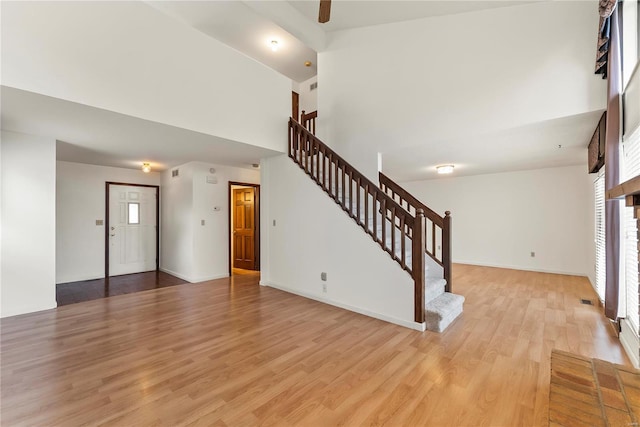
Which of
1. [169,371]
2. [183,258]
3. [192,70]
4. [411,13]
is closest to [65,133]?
[192,70]

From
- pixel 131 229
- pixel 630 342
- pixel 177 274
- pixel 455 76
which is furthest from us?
pixel 131 229

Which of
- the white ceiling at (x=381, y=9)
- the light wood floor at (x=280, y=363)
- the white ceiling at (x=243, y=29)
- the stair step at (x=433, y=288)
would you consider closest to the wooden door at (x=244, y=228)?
the light wood floor at (x=280, y=363)

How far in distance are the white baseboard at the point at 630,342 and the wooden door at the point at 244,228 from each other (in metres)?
5.97

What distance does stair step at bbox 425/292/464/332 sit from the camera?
305cm

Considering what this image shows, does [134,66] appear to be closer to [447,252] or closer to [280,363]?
[280,363]

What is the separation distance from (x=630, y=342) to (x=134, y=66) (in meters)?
5.73

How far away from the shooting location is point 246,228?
6844 millimetres

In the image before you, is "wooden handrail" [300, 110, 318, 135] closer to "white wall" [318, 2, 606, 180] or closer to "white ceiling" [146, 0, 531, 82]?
"white wall" [318, 2, 606, 180]

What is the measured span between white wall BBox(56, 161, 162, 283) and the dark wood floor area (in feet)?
0.97

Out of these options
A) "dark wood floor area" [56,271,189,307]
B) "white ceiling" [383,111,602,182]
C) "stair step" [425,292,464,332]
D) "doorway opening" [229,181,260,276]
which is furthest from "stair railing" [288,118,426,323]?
"dark wood floor area" [56,271,189,307]

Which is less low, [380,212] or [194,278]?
[380,212]

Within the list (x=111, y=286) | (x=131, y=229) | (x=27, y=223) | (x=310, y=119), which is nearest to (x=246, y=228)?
(x=131, y=229)

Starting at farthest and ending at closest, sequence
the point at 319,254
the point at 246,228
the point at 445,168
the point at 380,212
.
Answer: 1. the point at 246,228
2. the point at 445,168
3. the point at 319,254
4. the point at 380,212

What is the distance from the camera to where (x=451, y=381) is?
214 cm
